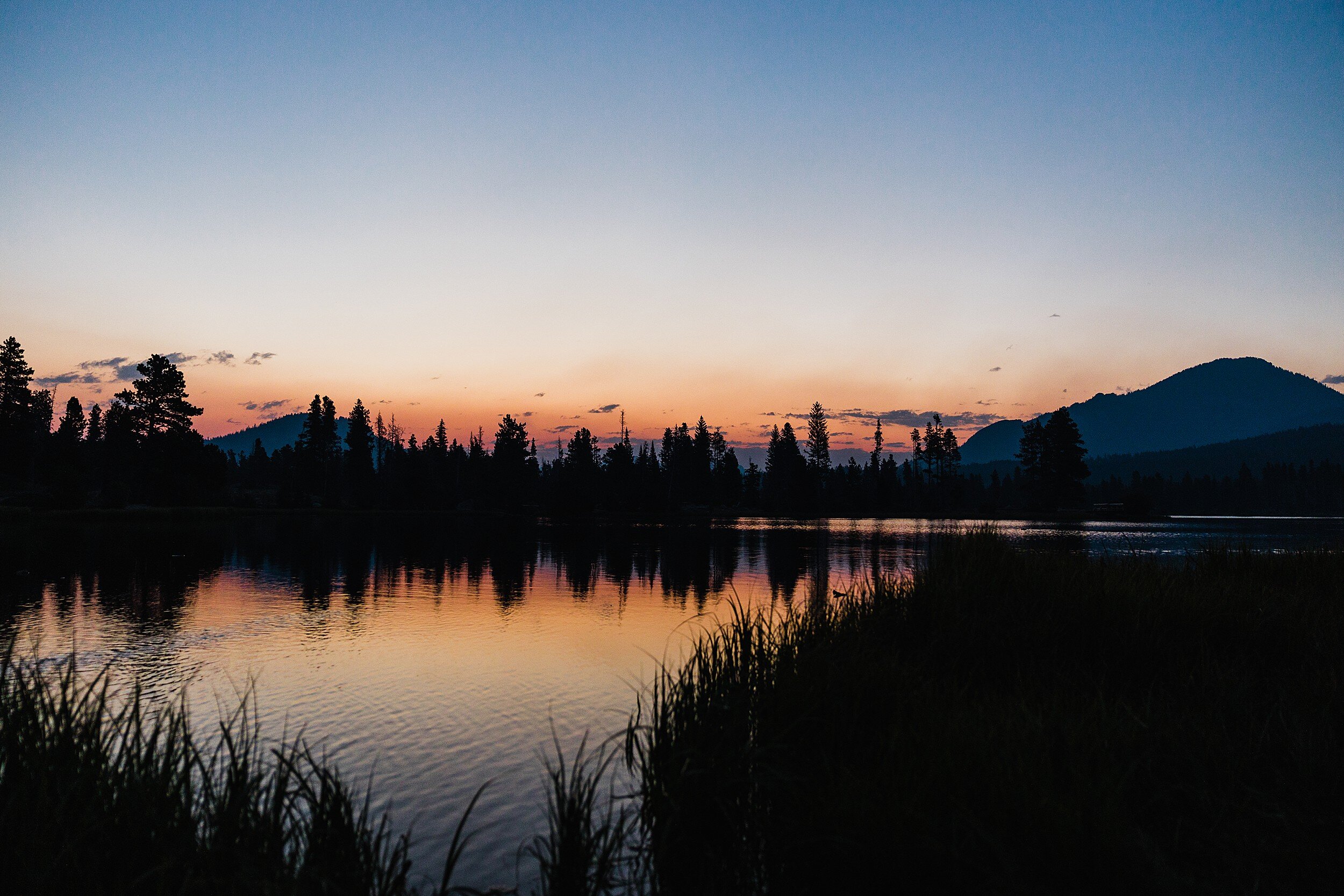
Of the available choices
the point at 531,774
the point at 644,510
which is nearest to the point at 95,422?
the point at 644,510

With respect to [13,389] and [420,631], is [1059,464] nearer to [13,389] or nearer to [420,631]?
[420,631]

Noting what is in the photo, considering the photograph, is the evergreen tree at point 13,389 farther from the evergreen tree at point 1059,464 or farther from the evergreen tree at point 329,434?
the evergreen tree at point 1059,464

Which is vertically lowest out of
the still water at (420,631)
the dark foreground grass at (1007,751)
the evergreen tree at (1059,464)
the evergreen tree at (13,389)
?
the still water at (420,631)

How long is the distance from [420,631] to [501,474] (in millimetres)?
106680

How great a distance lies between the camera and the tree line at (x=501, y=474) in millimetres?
83062

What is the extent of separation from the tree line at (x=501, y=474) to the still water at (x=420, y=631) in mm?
33071

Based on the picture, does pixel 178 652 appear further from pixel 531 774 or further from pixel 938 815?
pixel 938 815

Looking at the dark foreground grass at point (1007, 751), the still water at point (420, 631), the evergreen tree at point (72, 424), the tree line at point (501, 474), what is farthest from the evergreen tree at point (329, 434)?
the dark foreground grass at point (1007, 751)

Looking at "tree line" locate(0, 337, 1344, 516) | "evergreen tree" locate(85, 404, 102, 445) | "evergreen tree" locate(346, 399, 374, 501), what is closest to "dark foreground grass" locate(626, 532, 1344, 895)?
"tree line" locate(0, 337, 1344, 516)

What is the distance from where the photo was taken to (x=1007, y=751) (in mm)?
6160

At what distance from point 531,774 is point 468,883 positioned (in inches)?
120

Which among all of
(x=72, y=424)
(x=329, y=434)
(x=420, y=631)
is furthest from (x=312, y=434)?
(x=420, y=631)

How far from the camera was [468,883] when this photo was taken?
7516 millimetres

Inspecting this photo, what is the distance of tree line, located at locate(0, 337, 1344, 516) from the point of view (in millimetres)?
83062
